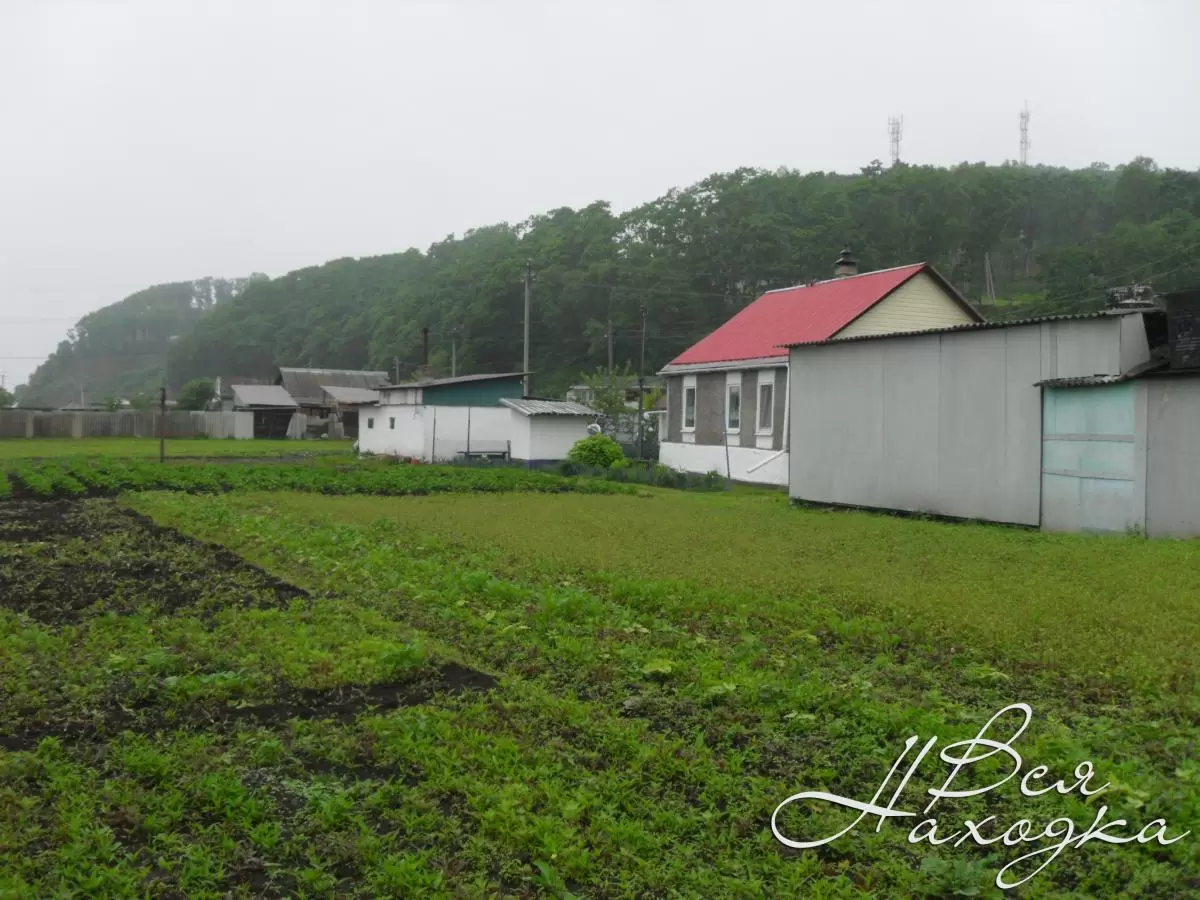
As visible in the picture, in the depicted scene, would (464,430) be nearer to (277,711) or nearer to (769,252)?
(277,711)

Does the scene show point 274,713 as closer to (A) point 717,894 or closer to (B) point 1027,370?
(A) point 717,894

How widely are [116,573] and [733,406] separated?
2160 centimetres

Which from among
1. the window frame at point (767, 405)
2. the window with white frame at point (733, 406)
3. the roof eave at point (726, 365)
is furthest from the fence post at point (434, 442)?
the window frame at point (767, 405)

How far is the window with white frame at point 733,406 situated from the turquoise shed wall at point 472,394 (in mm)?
9912

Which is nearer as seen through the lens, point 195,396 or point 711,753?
point 711,753

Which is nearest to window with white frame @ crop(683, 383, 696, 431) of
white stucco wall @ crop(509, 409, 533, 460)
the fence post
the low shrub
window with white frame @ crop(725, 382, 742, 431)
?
window with white frame @ crop(725, 382, 742, 431)

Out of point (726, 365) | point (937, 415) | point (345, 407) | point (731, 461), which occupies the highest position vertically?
point (726, 365)

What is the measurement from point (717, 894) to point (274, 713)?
3316 millimetres

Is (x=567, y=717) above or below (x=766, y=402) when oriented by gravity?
below

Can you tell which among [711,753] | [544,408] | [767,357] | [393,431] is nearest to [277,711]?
[711,753]

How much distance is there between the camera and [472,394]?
1447 inches

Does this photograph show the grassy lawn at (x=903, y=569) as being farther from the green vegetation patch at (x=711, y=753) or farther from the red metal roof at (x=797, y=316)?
the red metal roof at (x=797, y=316)

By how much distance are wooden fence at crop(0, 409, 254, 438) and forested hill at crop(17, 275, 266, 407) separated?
72224mm

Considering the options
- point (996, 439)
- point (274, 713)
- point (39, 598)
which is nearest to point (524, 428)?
point (996, 439)
